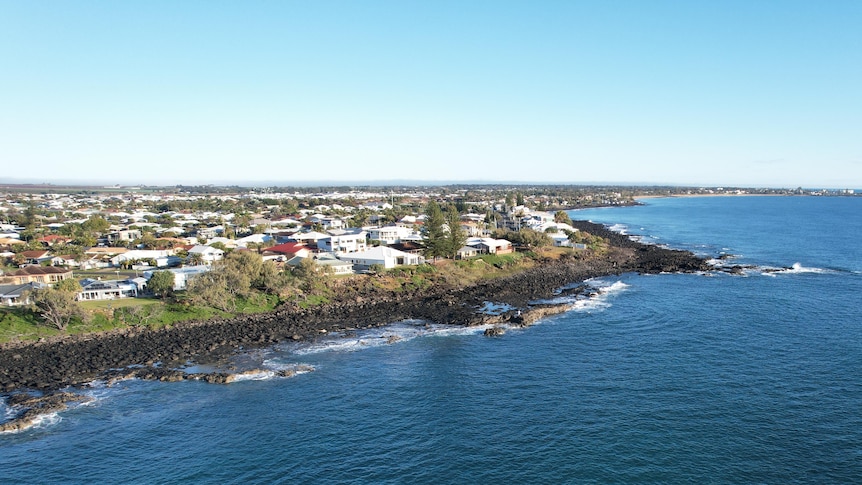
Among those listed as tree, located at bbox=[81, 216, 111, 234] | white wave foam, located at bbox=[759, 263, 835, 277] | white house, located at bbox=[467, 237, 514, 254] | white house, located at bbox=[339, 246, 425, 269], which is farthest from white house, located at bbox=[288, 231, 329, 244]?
white wave foam, located at bbox=[759, 263, 835, 277]

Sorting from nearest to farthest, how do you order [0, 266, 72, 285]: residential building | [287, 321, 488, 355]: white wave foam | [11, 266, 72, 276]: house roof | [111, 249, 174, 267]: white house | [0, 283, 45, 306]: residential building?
1. [287, 321, 488, 355]: white wave foam
2. [0, 283, 45, 306]: residential building
3. [0, 266, 72, 285]: residential building
4. [11, 266, 72, 276]: house roof
5. [111, 249, 174, 267]: white house

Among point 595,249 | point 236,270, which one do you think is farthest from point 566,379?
point 595,249

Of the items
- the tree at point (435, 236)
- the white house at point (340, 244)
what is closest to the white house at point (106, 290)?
the white house at point (340, 244)

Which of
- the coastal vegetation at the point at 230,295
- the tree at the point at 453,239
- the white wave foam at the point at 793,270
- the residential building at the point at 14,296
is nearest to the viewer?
the coastal vegetation at the point at 230,295

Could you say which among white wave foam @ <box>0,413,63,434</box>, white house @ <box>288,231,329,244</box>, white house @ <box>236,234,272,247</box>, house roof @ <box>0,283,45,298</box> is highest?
white house @ <box>288,231,329,244</box>

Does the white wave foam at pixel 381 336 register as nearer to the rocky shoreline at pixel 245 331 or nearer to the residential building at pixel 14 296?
the rocky shoreline at pixel 245 331

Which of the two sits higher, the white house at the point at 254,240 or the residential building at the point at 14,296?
the white house at the point at 254,240

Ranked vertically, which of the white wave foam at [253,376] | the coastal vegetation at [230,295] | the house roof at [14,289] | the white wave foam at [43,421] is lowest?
the white wave foam at [43,421]

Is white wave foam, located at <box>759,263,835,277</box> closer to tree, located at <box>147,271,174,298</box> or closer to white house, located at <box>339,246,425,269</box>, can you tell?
white house, located at <box>339,246,425,269</box>
